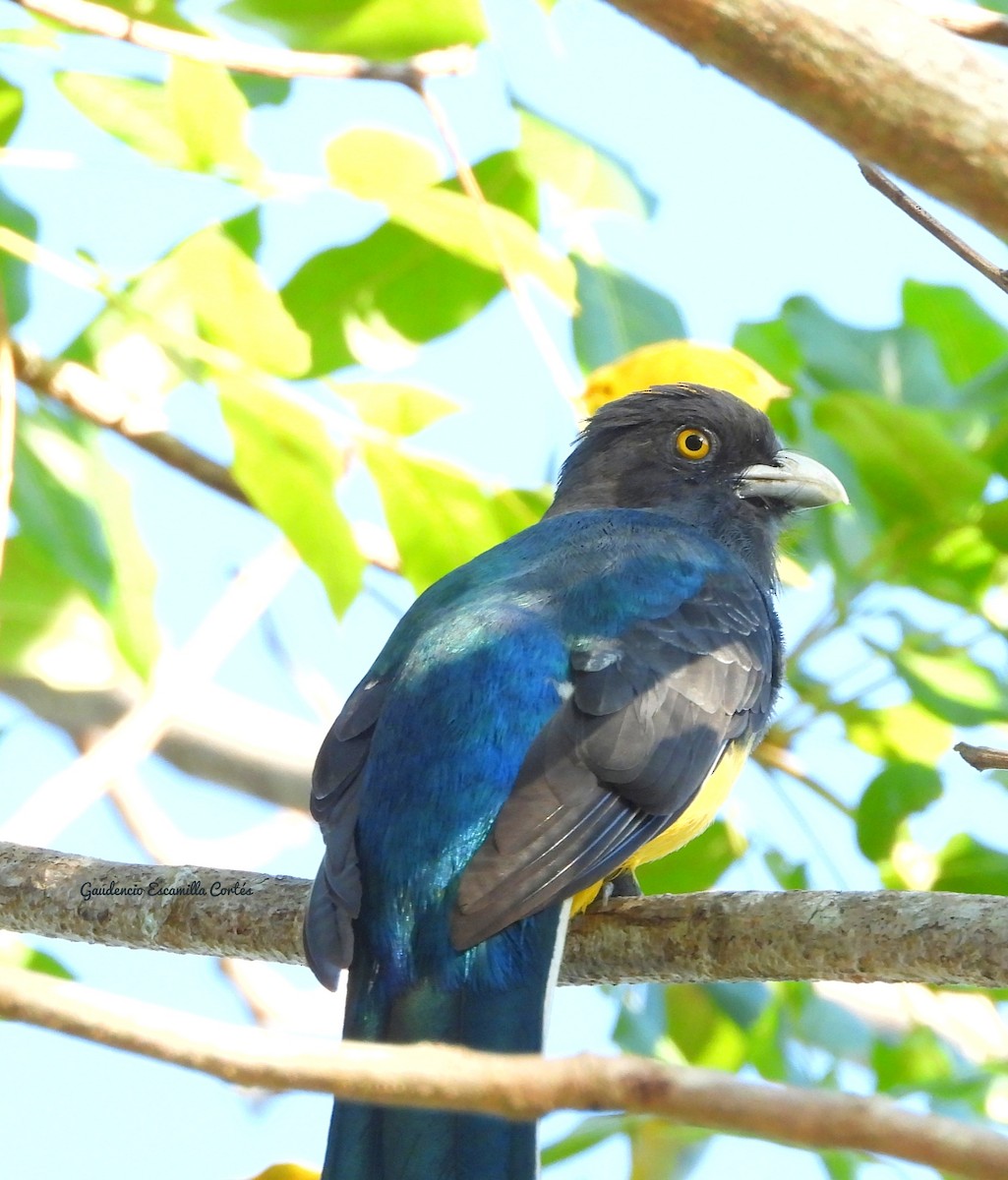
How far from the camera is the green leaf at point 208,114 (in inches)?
155

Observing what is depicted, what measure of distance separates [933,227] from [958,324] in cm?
287

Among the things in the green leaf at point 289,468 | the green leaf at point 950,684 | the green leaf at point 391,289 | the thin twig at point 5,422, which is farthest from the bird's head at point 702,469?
the thin twig at point 5,422

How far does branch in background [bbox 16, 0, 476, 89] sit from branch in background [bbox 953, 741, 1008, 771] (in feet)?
7.69

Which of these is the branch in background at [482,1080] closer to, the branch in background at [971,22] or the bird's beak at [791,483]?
the branch in background at [971,22]

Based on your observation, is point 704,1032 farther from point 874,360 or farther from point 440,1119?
point 440,1119

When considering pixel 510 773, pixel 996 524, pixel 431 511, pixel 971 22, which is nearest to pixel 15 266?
pixel 431 511

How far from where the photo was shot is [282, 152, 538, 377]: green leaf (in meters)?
4.36

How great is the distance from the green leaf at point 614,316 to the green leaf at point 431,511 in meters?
0.43

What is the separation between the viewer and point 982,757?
2256 millimetres

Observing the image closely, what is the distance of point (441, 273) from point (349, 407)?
51cm

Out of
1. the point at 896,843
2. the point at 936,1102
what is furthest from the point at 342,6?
the point at 936,1102

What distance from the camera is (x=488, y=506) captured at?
14.0 ft

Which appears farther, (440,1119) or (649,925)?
(649,925)

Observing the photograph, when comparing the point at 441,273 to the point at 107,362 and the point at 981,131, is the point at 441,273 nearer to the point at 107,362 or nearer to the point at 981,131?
the point at 107,362
